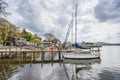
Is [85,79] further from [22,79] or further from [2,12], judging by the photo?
[2,12]

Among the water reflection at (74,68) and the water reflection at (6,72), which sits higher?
the water reflection at (6,72)

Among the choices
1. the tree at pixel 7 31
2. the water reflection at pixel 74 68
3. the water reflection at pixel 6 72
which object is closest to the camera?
the water reflection at pixel 6 72

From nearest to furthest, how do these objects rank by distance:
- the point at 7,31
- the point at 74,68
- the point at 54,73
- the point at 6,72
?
the point at 6,72, the point at 54,73, the point at 74,68, the point at 7,31

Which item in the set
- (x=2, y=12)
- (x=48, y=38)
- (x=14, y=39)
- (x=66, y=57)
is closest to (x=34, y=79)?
(x=2, y=12)

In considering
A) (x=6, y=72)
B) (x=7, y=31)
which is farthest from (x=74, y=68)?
(x=7, y=31)

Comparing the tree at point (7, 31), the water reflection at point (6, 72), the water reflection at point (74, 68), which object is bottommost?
the water reflection at point (74, 68)

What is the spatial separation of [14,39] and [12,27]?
10.5 metres

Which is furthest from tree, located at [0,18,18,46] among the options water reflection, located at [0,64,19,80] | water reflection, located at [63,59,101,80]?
water reflection, located at [0,64,19,80]

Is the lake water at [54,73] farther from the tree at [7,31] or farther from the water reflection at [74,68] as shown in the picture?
the tree at [7,31]

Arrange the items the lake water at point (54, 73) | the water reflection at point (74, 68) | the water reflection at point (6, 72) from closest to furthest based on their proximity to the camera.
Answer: the water reflection at point (6, 72) → the lake water at point (54, 73) → the water reflection at point (74, 68)

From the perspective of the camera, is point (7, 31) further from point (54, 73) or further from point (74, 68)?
point (54, 73)

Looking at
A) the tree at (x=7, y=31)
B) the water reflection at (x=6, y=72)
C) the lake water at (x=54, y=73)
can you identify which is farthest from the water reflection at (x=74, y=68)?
the tree at (x=7, y=31)

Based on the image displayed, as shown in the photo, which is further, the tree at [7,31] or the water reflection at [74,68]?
the tree at [7,31]

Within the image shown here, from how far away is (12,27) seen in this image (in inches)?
3145
